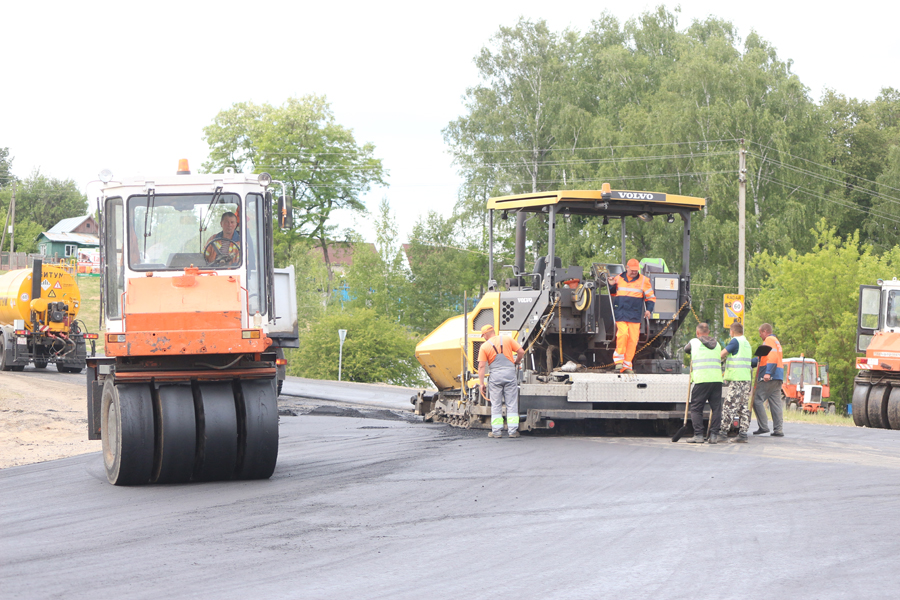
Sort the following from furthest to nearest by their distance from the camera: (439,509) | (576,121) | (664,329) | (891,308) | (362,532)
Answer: (576,121)
(891,308)
(664,329)
(439,509)
(362,532)

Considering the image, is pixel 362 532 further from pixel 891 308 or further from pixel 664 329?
pixel 891 308

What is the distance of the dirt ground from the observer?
1359cm

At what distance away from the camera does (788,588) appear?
5.84 meters

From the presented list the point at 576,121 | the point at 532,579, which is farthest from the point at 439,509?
the point at 576,121

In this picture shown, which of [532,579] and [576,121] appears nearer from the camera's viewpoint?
[532,579]

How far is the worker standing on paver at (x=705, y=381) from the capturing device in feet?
42.2

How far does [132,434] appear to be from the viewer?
9.40 m

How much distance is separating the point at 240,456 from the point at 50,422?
831 cm

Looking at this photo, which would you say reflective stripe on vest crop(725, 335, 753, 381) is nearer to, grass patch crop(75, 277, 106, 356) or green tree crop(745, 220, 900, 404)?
green tree crop(745, 220, 900, 404)

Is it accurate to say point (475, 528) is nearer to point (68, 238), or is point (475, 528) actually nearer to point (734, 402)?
point (734, 402)

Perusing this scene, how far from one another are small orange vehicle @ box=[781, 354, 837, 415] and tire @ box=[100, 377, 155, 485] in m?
24.9

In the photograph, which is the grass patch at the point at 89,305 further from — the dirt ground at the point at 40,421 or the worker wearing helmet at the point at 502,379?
the worker wearing helmet at the point at 502,379

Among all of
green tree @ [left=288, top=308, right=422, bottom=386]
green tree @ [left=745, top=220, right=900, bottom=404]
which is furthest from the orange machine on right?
green tree @ [left=288, top=308, right=422, bottom=386]

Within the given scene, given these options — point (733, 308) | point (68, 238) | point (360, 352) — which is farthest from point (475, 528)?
point (68, 238)
